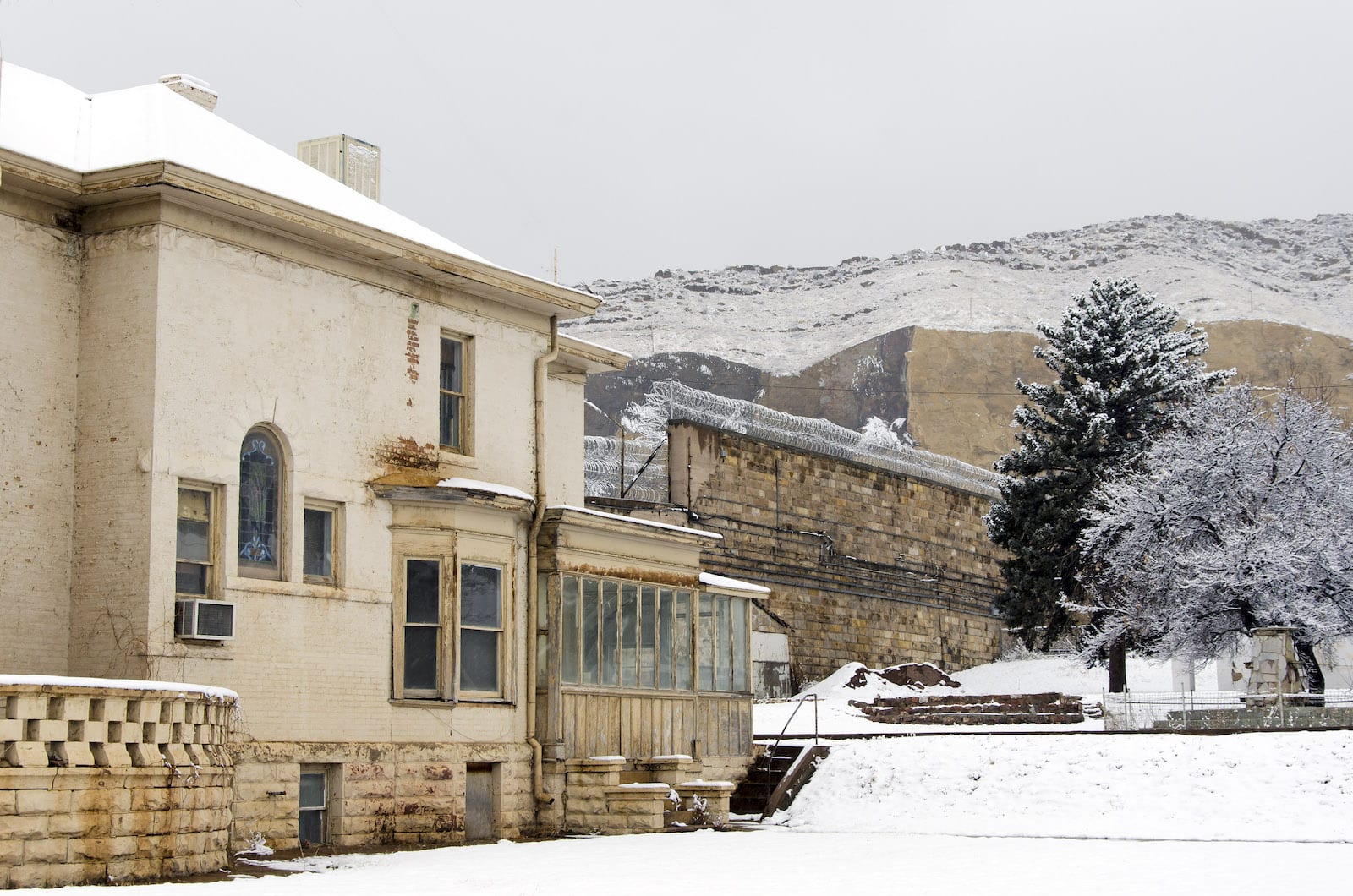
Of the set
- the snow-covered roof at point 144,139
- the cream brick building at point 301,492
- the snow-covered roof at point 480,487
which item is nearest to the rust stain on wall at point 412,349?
the cream brick building at point 301,492

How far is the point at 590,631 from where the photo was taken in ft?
76.1

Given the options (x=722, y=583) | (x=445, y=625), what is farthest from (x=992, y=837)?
(x=445, y=625)

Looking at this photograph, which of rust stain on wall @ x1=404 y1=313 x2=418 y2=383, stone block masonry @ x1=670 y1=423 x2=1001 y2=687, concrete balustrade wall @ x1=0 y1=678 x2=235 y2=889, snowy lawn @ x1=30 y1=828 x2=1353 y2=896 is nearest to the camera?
concrete balustrade wall @ x1=0 y1=678 x2=235 y2=889

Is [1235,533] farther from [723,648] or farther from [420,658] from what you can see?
[420,658]

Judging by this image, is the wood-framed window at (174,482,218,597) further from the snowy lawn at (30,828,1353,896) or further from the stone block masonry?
the stone block masonry

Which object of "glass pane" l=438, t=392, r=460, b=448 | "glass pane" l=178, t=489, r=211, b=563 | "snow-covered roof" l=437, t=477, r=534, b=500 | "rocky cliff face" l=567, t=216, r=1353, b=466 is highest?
"rocky cliff face" l=567, t=216, r=1353, b=466

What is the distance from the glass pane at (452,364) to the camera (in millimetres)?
22266

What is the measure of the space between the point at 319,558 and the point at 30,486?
11.7 ft

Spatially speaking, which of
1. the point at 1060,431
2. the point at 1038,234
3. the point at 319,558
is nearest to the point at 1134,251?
the point at 1038,234

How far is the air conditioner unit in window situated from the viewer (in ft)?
57.6

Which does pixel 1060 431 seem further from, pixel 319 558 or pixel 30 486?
pixel 30 486

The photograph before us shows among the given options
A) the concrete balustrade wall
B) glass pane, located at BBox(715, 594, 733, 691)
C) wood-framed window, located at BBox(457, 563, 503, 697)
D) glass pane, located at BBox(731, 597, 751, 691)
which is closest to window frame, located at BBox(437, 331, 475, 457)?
wood-framed window, located at BBox(457, 563, 503, 697)

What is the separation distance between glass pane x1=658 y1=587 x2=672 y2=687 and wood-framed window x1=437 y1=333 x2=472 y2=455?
4.30 metres

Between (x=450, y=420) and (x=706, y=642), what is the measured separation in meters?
6.06
